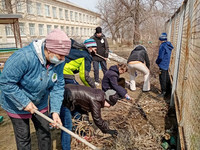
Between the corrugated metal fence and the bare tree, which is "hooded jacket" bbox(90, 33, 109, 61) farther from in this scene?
the bare tree

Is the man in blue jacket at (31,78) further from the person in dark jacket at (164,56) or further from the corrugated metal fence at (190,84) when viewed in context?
the person in dark jacket at (164,56)

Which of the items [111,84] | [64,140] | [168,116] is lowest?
[168,116]

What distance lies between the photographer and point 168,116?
373 cm

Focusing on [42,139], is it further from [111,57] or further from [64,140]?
[111,57]

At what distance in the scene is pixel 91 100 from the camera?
7.63 feet

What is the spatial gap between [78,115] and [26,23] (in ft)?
87.4

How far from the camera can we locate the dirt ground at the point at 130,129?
2.66 meters

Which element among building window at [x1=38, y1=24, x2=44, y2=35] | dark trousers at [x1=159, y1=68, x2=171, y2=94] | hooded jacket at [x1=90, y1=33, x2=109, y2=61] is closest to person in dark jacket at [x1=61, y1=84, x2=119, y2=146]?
dark trousers at [x1=159, y1=68, x2=171, y2=94]

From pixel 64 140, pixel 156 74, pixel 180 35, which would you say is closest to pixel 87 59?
pixel 64 140

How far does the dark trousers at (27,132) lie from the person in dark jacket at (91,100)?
1.19ft

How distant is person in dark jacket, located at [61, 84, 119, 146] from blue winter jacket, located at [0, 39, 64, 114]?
0.46 m

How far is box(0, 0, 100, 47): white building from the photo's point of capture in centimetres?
2298

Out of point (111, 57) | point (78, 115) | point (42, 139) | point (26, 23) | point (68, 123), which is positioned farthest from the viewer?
point (26, 23)

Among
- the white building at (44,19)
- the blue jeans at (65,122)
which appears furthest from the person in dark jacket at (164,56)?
the white building at (44,19)
